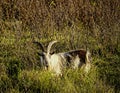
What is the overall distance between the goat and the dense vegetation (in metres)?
0.21

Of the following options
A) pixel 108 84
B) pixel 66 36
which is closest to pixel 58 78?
pixel 108 84

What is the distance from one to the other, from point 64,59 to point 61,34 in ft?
4.26

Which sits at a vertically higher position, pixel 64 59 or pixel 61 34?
pixel 61 34

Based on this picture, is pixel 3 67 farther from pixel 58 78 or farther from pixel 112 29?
pixel 112 29

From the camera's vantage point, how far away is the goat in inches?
330

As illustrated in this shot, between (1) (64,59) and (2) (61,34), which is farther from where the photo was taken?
(2) (61,34)

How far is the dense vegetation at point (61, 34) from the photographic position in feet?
26.7

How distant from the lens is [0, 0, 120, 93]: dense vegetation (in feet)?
26.7

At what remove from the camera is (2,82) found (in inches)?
301

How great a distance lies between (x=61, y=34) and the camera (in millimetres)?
10234

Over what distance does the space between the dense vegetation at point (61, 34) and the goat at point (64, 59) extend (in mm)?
206

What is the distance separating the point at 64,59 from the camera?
909 centimetres

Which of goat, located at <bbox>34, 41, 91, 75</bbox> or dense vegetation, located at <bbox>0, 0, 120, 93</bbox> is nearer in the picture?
dense vegetation, located at <bbox>0, 0, 120, 93</bbox>

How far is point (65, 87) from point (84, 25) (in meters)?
3.84
